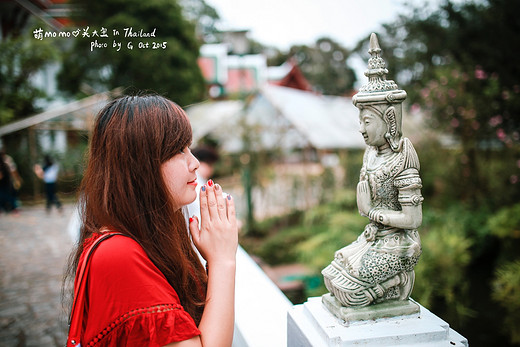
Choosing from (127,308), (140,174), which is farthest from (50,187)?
(127,308)

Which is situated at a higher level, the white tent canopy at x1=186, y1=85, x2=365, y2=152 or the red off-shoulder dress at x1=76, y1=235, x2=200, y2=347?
the white tent canopy at x1=186, y1=85, x2=365, y2=152

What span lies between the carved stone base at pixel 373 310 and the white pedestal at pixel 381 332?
0.01 m

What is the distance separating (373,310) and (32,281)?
462cm

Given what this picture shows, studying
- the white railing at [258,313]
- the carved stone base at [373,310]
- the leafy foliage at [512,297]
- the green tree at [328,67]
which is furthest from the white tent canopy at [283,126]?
the green tree at [328,67]

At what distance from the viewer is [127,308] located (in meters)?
1.06

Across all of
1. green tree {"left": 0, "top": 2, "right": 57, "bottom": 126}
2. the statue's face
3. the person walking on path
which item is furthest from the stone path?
green tree {"left": 0, "top": 2, "right": 57, "bottom": 126}

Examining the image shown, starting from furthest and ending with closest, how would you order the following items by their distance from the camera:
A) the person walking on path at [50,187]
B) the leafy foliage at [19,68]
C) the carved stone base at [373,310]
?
the person walking on path at [50,187], the leafy foliage at [19,68], the carved stone base at [373,310]

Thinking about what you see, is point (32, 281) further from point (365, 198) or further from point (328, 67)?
point (328, 67)

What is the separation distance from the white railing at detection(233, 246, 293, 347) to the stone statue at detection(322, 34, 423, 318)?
53cm

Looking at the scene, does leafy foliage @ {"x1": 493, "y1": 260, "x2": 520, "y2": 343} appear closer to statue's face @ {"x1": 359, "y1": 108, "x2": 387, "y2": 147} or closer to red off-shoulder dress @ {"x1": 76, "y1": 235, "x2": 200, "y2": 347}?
statue's face @ {"x1": 359, "y1": 108, "x2": 387, "y2": 147}

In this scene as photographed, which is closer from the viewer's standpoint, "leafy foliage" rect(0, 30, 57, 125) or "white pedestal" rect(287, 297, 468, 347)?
"white pedestal" rect(287, 297, 468, 347)

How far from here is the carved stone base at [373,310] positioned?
1353 mm

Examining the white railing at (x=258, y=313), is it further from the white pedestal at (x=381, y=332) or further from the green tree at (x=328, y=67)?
the green tree at (x=328, y=67)

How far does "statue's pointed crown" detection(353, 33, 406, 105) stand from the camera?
1.37 m
